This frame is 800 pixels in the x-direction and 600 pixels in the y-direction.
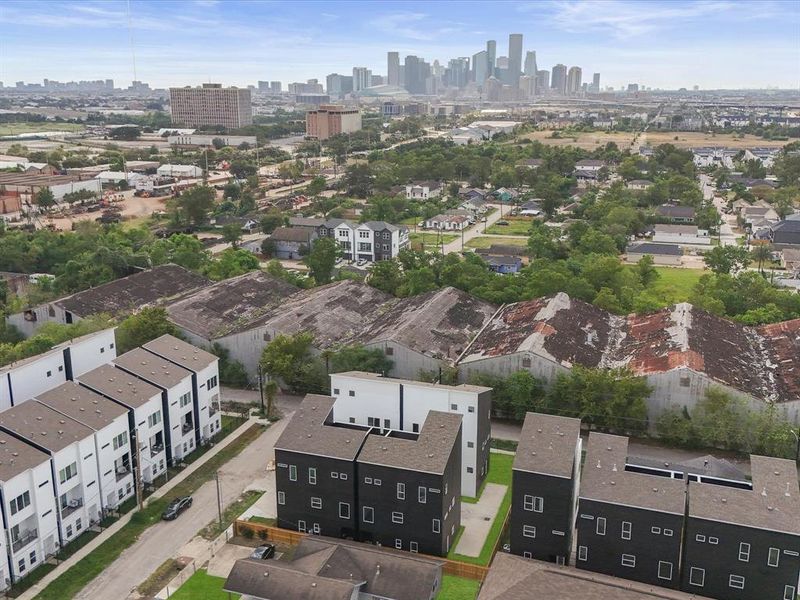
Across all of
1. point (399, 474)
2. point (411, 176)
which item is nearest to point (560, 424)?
point (399, 474)

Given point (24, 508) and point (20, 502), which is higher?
point (20, 502)

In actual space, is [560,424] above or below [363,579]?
above

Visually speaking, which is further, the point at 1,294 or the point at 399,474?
the point at 1,294

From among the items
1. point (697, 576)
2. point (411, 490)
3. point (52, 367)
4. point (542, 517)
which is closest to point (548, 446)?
point (542, 517)

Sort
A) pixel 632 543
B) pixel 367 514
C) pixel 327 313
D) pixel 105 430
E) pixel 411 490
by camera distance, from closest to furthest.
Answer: pixel 632 543
pixel 411 490
pixel 367 514
pixel 105 430
pixel 327 313

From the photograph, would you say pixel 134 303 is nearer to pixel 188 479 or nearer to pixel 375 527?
pixel 188 479

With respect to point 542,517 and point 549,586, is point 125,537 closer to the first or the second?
point 542,517
